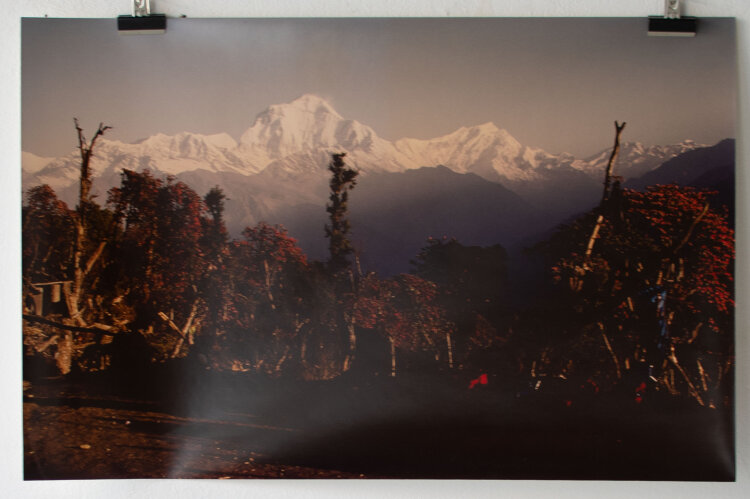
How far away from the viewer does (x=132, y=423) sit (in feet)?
4.28

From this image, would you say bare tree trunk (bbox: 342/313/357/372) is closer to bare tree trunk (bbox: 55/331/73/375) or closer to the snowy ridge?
the snowy ridge

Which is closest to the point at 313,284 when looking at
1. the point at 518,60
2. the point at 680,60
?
the point at 518,60

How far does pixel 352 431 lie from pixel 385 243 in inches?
19.6

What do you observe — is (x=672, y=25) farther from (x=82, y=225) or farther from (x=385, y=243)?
(x=82, y=225)

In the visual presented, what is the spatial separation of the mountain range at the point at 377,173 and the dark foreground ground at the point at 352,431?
393 mm

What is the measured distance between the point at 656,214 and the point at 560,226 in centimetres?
24

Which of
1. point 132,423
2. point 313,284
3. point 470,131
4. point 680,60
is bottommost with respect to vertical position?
point 132,423

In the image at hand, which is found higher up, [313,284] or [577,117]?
[577,117]

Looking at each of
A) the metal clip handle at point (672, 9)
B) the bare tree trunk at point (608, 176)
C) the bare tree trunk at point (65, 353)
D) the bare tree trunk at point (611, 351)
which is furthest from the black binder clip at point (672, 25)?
the bare tree trunk at point (65, 353)

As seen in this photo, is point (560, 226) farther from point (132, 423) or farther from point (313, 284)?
point (132, 423)

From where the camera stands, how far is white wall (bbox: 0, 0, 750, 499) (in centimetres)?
132

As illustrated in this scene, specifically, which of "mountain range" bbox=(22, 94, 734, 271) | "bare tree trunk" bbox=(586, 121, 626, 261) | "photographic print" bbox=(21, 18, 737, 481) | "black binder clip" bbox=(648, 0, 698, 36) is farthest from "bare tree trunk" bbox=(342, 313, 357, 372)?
"black binder clip" bbox=(648, 0, 698, 36)

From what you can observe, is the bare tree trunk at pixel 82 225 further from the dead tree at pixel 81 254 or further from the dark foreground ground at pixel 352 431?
the dark foreground ground at pixel 352 431

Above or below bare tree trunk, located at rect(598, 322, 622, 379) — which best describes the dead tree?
above
